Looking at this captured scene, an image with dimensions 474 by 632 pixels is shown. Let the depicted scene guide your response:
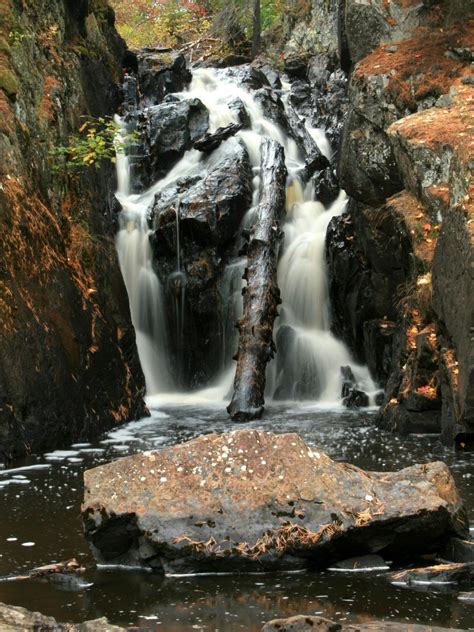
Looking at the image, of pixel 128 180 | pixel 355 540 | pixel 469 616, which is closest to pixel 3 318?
pixel 355 540

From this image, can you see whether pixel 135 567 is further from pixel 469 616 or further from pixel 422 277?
pixel 422 277

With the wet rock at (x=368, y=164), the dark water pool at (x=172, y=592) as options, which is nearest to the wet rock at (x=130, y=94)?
the wet rock at (x=368, y=164)

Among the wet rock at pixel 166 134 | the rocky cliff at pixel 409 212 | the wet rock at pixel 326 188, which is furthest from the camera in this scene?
the wet rock at pixel 166 134

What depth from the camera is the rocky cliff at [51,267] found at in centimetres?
855

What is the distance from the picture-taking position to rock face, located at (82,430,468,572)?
4828 millimetres

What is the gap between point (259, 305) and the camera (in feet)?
39.2

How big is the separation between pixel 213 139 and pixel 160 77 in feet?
16.4

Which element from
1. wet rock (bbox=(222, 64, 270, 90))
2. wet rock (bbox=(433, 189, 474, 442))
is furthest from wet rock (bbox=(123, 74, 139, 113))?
wet rock (bbox=(433, 189, 474, 442))

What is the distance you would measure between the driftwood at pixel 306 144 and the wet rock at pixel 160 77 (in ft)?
9.58

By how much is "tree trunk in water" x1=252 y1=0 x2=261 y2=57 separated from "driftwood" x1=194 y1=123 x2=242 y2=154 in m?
11.1

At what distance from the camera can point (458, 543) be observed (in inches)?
194

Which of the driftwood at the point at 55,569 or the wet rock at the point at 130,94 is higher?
the wet rock at the point at 130,94

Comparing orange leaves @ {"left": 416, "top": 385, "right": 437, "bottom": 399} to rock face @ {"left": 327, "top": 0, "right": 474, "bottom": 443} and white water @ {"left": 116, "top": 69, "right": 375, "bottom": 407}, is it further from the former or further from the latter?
white water @ {"left": 116, "top": 69, "right": 375, "bottom": 407}

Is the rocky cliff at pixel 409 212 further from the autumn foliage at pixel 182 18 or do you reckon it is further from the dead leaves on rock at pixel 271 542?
the autumn foliage at pixel 182 18
